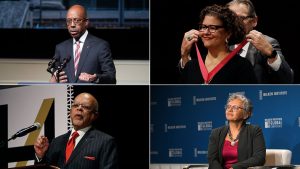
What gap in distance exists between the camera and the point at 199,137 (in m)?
5.77

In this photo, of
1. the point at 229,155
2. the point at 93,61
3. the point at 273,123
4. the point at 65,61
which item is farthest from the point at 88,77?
the point at 273,123

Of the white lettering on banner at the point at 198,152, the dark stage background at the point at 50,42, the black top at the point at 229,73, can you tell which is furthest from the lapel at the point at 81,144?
the dark stage background at the point at 50,42

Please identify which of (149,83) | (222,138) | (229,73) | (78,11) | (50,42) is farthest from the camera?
(50,42)

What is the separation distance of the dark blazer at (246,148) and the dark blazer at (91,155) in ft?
2.65

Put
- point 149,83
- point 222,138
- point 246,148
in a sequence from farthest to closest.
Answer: point 149,83, point 222,138, point 246,148

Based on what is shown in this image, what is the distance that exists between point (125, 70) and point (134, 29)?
458mm

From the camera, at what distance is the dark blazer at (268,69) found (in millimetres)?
5246

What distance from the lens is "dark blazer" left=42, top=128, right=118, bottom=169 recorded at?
493 cm

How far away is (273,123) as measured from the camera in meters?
5.58

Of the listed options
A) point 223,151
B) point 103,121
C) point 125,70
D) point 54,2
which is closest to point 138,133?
point 103,121

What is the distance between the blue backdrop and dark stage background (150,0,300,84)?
0.20m

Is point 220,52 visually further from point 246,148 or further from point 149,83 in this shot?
point 149,83

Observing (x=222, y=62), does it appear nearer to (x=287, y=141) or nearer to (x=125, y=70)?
(x=287, y=141)

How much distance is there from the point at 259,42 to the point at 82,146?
69.3 inches
